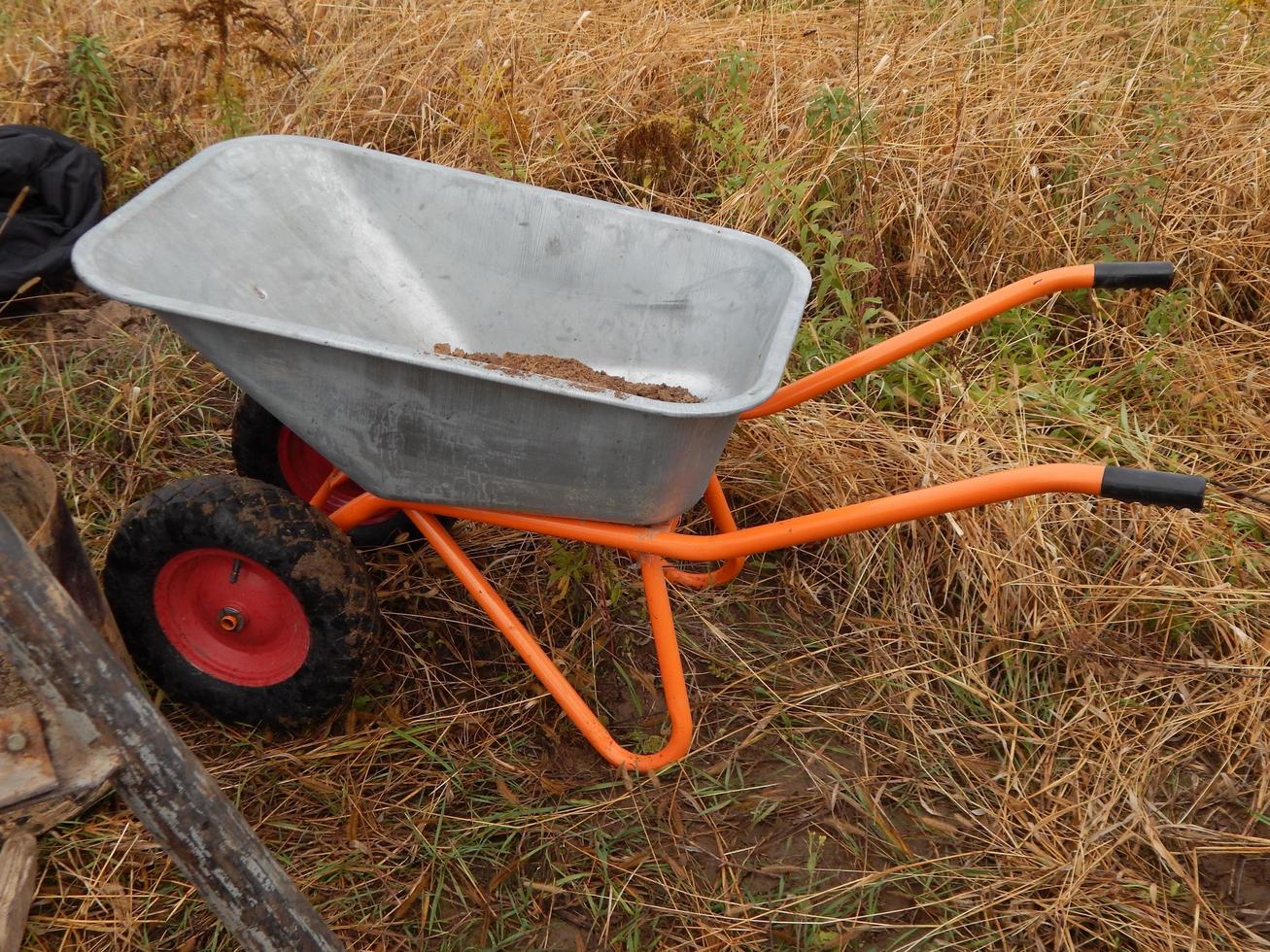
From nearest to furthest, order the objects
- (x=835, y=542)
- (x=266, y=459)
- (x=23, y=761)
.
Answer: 1. (x=23, y=761)
2. (x=266, y=459)
3. (x=835, y=542)

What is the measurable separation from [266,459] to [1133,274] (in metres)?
1.90

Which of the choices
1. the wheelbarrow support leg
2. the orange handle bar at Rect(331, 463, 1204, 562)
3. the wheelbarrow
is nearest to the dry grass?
the wheelbarrow support leg

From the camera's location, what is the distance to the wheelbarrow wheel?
6.32ft

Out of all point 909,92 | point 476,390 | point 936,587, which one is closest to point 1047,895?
point 936,587

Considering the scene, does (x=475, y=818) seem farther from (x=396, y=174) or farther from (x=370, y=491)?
(x=396, y=174)

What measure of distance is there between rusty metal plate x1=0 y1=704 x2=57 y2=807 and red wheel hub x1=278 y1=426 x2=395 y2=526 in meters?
1.02

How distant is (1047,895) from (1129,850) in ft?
0.68

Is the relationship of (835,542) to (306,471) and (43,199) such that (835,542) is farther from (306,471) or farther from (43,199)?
(43,199)

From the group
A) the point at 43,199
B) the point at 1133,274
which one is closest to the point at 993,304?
the point at 1133,274

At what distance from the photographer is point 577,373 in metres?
2.12

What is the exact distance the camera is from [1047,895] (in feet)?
6.73

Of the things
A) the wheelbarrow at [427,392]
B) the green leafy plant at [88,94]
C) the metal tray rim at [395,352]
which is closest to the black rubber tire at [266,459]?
the wheelbarrow at [427,392]

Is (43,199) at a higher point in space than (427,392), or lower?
lower

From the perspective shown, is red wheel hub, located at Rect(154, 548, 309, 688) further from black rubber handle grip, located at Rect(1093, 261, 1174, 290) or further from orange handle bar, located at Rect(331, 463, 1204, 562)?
black rubber handle grip, located at Rect(1093, 261, 1174, 290)
